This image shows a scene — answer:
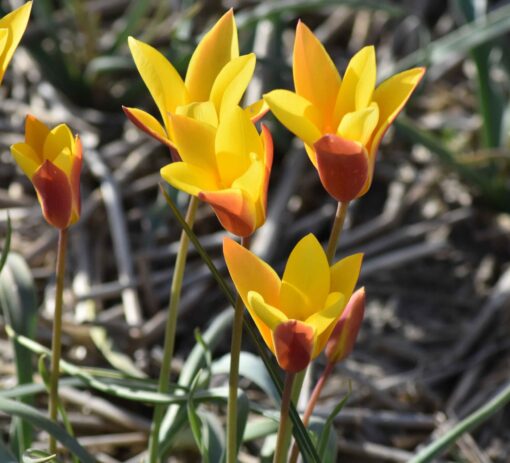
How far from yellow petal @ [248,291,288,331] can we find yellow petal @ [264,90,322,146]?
0.51 ft

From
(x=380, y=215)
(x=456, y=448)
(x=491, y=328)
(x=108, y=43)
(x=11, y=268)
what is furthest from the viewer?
(x=108, y=43)

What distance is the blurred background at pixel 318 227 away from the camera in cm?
175

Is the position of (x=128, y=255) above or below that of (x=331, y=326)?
below

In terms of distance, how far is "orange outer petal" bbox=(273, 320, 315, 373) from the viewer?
0.80 m

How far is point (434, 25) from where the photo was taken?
2.77 meters

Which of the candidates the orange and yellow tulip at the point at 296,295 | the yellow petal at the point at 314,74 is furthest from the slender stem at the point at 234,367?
the yellow petal at the point at 314,74

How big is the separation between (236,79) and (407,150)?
1.54 metres

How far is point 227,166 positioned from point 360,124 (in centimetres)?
12

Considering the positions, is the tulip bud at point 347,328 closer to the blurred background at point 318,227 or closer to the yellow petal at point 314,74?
the yellow petal at point 314,74

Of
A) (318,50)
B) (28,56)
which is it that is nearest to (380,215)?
(28,56)

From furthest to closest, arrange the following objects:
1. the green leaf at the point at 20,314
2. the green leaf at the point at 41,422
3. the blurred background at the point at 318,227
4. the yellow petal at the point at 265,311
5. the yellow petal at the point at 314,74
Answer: the blurred background at the point at 318,227 < the green leaf at the point at 20,314 < the green leaf at the point at 41,422 < the yellow petal at the point at 314,74 < the yellow petal at the point at 265,311

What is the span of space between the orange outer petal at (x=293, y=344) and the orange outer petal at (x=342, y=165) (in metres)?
0.13

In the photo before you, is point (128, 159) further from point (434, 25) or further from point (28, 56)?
point (434, 25)

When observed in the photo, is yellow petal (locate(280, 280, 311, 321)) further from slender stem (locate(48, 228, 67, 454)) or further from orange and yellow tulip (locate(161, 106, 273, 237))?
slender stem (locate(48, 228, 67, 454))
